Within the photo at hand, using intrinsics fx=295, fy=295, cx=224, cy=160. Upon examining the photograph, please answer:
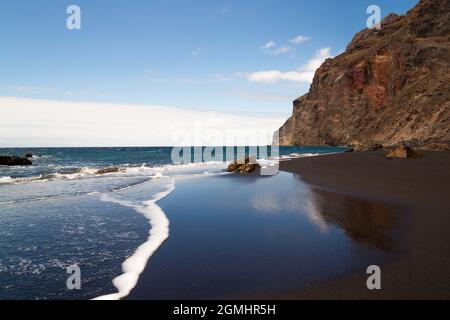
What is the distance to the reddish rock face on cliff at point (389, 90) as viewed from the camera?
55906 mm

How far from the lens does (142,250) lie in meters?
7.04

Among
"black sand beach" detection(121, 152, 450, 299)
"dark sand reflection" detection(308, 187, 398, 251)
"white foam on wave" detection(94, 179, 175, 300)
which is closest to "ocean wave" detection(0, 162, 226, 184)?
"white foam on wave" detection(94, 179, 175, 300)

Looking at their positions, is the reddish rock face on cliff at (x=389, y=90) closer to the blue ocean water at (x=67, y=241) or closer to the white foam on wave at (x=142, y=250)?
the white foam on wave at (x=142, y=250)

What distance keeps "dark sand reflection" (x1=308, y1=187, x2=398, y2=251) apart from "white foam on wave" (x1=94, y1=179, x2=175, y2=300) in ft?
16.0

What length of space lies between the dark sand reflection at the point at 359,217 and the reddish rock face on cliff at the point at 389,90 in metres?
45.7

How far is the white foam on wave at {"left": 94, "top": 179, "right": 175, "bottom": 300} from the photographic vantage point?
5.11 metres

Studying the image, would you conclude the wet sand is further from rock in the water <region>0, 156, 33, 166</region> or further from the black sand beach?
rock in the water <region>0, 156, 33, 166</region>

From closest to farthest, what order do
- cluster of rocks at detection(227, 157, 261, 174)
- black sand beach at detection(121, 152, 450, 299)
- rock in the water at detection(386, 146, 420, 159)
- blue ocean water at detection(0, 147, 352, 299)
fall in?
black sand beach at detection(121, 152, 450, 299) → blue ocean water at detection(0, 147, 352, 299) → cluster of rocks at detection(227, 157, 261, 174) → rock in the water at detection(386, 146, 420, 159)

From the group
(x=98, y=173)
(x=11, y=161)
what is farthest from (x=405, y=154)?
(x=11, y=161)

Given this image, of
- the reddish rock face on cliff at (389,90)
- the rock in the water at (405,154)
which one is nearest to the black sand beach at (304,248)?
the rock in the water at (405,154)

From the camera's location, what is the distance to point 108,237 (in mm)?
8086

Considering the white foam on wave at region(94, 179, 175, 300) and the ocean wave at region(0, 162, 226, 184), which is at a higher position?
the ocean wave at region(0, 162, 226, 184)
